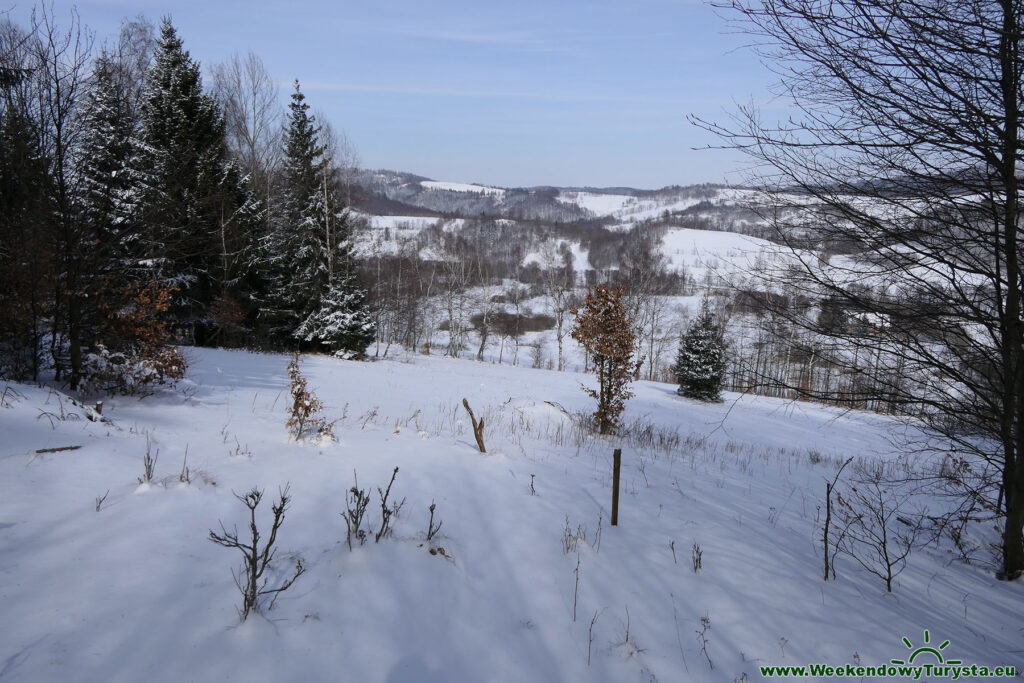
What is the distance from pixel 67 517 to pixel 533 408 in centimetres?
802

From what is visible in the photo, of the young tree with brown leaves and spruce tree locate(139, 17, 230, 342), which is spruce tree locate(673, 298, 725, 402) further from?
spruce tree locate(139, 17, 230, 342)

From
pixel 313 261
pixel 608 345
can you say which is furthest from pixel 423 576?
pixel 313 261

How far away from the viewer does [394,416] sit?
25.1ft

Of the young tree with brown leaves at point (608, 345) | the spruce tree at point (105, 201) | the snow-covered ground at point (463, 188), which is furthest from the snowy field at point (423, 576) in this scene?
the snow-covered ground at point (463, 188)

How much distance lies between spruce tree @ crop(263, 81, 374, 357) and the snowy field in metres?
15.2

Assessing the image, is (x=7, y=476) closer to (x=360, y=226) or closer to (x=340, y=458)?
(x=340, y=458)

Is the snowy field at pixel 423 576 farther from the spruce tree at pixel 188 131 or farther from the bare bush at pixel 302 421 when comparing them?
the spruce tree at pixel 188 131

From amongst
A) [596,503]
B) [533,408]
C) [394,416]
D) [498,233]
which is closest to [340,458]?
[596,503]

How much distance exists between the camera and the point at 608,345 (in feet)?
27.6

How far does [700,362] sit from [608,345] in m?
14.8

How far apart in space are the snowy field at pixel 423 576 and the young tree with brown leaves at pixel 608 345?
3.16 m

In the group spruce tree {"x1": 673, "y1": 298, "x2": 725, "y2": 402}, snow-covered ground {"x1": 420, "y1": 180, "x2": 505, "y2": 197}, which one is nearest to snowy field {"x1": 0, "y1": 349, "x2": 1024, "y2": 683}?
spruce tree {"x1": 673, "y1": 298, "x2": 725, "y2": 402}

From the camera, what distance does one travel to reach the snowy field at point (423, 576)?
82.1 inches

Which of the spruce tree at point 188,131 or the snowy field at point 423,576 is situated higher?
the spruce tree at point 188,131
